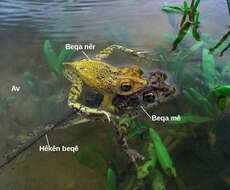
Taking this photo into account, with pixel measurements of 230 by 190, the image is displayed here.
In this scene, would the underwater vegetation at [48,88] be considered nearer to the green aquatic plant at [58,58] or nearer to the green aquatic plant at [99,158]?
the green aquatic plant at [58,58]

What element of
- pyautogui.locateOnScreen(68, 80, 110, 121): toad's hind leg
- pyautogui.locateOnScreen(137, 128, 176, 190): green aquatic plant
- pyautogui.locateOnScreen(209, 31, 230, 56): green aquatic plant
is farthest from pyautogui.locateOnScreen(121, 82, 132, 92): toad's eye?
pyautogui.locateOnScreen(209, 31, 230, 56): green aquatic plant

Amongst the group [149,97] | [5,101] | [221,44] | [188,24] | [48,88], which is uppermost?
[188,24]

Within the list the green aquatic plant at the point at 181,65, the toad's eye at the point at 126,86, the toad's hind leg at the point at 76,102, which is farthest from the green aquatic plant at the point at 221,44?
the toad's hind leg at the point at 76,102

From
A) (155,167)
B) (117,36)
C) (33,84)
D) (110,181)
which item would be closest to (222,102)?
(155,167)

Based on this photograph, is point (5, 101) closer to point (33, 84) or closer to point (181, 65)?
point (33, 84)

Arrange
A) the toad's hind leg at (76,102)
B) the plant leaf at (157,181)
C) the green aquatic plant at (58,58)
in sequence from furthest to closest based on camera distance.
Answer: the green aquatic plant at (58,58), the toad's hind leg at (76,102), the plant leaf at (157,181)
